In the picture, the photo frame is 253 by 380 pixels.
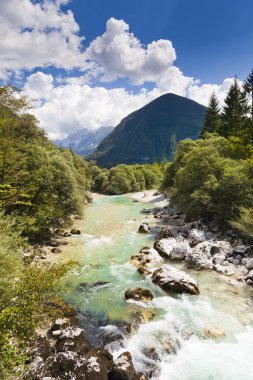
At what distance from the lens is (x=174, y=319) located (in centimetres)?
1725

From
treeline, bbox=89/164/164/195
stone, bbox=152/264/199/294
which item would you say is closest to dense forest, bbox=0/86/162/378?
stone, bbox=152/264/199/294

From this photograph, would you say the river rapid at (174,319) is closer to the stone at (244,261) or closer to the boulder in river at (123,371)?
the boulder in river at (123,371)

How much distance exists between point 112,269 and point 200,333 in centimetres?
1118

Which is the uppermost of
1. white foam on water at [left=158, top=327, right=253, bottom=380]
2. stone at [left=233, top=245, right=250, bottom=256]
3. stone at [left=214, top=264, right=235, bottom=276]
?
stone at [left=233, top=245, right=250, bottom=256]

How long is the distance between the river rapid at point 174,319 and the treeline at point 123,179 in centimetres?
7833

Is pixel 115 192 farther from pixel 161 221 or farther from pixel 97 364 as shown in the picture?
pixel 97 364

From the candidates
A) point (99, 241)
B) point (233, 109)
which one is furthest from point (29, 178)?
point (233, 109)

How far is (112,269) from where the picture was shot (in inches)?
1000

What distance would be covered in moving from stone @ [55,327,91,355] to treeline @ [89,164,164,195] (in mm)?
90922

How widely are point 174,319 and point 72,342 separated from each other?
699 cm

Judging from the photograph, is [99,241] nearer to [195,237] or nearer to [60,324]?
[195,237]

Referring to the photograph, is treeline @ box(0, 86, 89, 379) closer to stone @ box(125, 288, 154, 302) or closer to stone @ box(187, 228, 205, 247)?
stone @ box(125, 288, 154, 302)

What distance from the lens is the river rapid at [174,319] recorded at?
13602 millimetres

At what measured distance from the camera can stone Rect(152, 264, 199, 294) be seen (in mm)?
20688
